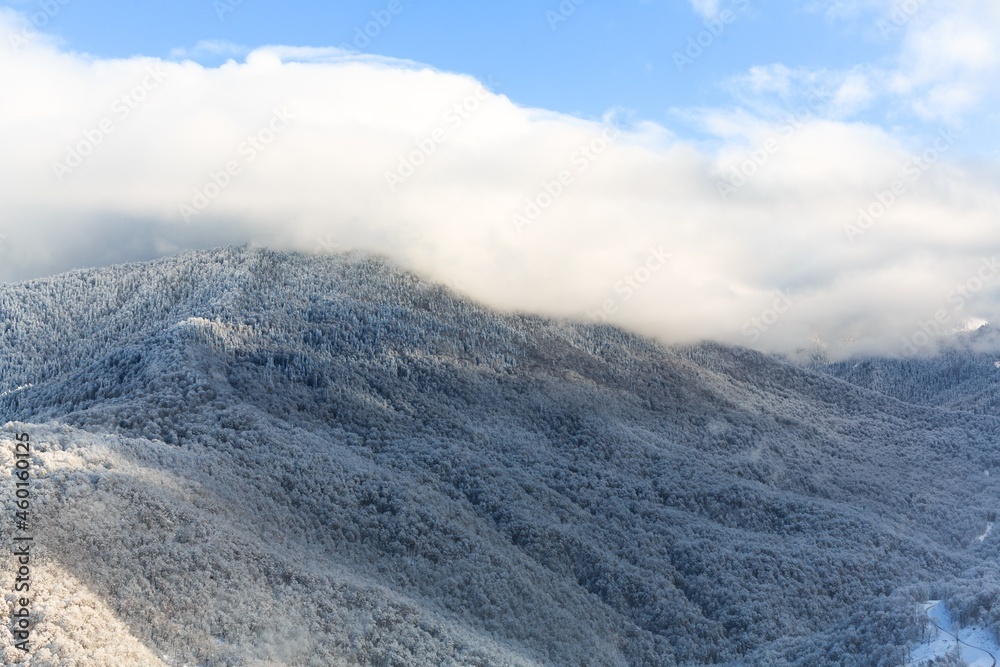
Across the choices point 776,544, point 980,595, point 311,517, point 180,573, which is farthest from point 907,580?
point 180,573

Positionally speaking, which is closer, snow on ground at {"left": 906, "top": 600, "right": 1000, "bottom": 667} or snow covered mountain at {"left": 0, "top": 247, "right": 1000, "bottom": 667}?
snow covered mountain at {"left": 0, "top": 247, "right": 1000, "bottom": 667}

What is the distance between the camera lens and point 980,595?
76938 millimetres

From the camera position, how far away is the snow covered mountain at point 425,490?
68.0m

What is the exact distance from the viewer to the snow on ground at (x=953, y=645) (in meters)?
70.4

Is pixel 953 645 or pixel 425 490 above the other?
pixel 953 645

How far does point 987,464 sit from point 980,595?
118m

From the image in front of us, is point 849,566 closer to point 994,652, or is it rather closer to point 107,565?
point 994,652

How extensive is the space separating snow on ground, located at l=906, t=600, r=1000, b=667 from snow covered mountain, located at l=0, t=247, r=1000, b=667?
61.7 inches

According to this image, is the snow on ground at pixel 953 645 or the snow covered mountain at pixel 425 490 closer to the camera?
the snow covered mountain at pixel 425 490

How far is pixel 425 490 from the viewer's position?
3991 inches

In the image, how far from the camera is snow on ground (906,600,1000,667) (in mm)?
70375

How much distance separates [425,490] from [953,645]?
61.1 m

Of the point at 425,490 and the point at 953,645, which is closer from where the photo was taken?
the point at 953,645

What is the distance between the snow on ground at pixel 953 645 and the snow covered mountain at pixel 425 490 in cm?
157
